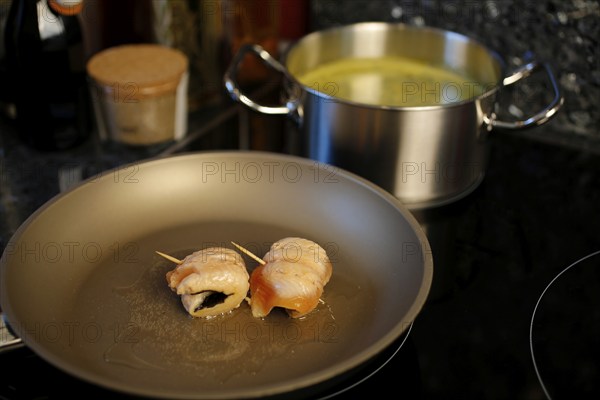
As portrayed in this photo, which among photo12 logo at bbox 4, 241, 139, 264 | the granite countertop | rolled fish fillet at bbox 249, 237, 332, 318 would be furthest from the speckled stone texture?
photo12 logo at bbox 4, 241, 139, 264

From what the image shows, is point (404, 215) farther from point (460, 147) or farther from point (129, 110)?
point (129, 110)

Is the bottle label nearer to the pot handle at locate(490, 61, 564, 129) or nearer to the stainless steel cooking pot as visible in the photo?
the stainless steel cooking pot

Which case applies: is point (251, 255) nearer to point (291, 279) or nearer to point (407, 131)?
point (291, 279)

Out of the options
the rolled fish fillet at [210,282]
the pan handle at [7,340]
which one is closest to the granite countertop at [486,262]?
the pan handle at [7,340]

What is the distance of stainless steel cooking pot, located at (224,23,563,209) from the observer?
3.21 feet

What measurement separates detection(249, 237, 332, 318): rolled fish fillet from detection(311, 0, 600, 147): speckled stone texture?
0.52 metres

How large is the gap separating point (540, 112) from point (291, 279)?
1.54 feet

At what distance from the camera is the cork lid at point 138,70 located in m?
1.12

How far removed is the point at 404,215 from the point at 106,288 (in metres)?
0.36

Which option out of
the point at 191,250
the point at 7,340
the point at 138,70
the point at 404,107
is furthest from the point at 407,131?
the point at 7,340

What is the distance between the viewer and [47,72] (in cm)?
110

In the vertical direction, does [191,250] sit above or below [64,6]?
below

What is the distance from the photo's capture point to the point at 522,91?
1284mm

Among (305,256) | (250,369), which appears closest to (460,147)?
(305,256)
